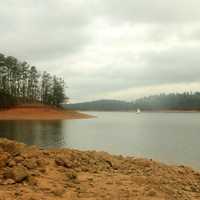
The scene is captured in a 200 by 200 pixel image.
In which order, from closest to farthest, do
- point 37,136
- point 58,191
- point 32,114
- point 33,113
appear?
point 58,191, point 37,136, point 32,114, point 33,113

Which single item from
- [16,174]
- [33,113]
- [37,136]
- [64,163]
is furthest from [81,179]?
[33,113]

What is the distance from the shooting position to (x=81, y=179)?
8070 millimetres

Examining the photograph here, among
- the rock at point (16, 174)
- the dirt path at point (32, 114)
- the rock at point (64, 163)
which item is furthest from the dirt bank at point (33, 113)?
the rock at point (16, 174)

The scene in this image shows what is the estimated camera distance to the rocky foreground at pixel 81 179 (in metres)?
7.02

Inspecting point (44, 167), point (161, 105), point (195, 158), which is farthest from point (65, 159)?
point (161, 105)

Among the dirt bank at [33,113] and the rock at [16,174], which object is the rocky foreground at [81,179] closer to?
the rock at [16,174]

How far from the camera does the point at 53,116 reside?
7794 cm

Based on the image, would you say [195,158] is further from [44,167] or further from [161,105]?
[161,105]

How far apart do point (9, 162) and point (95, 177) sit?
6.71ft

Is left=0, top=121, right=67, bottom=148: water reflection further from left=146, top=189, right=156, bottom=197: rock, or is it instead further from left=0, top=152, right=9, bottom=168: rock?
left=146, top=189, right=156, bottom=197: rock

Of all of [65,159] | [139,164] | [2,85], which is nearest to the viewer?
[65,159]

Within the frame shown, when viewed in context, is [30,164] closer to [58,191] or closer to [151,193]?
[58,191]

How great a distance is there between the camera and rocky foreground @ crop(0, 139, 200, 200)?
7.02m

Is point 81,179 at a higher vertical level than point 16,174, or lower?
lower
